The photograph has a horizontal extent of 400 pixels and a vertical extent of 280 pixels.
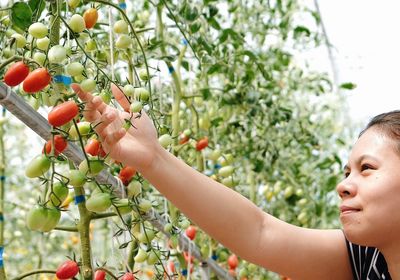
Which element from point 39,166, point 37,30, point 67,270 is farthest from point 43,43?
point 67,270

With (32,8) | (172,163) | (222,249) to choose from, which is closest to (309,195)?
(222,249)

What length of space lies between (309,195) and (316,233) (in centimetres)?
82

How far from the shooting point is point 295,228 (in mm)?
1087

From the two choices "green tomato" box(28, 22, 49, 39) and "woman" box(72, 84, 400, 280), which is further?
"woman" box(72, 84, 400, 280)

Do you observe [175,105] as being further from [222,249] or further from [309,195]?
[309,195]

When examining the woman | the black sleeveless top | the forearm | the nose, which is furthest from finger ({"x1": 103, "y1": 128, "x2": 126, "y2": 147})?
the black sleeveless top

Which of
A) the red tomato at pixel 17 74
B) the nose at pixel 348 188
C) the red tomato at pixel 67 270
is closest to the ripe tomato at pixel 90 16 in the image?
the red tomato at pixel 17 74

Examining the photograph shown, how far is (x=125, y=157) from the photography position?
0.83 meters

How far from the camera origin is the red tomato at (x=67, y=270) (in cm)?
71

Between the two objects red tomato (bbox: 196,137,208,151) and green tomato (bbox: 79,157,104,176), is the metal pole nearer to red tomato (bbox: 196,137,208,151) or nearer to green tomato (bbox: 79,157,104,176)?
green tomato (bbox: 79,157,104,176)

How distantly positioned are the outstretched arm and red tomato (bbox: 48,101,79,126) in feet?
0.30

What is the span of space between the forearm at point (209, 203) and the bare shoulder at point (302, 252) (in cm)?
2

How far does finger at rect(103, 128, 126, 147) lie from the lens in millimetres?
793

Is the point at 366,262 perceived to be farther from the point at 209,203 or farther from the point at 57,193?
the point at 57,193
